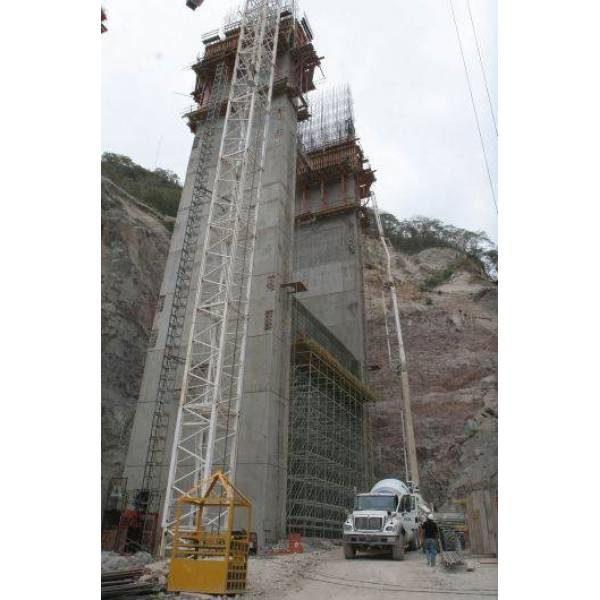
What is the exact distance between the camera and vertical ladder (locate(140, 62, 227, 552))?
60.9 ft

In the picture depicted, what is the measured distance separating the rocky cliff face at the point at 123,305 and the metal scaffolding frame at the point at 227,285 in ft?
23.1

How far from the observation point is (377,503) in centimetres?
1619

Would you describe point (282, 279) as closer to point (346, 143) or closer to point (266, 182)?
point (266, 182)

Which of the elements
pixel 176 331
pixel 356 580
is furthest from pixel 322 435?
pixel 356 580

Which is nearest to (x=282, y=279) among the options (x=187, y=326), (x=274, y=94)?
(x=187, y=326)

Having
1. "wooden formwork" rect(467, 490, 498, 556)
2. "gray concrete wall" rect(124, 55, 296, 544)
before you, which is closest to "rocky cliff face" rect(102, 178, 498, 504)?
"gray concrete wall" rect(124, 55, 296, 544)

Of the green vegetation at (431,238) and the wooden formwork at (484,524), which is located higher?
the green vegetation at (431,238)

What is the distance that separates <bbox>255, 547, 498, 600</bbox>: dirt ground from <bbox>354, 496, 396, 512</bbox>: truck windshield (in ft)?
6.17

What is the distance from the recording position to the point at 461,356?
3619cm

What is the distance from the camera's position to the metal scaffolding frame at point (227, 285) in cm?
1820

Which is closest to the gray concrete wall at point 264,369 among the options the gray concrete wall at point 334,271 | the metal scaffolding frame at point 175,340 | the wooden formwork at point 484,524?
the metal scaffolding frame at point 175,340

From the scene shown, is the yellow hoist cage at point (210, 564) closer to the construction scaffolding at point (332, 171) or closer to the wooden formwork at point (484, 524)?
the wooden formwork at point (484, 524)

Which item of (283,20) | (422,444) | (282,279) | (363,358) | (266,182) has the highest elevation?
(283,20)
